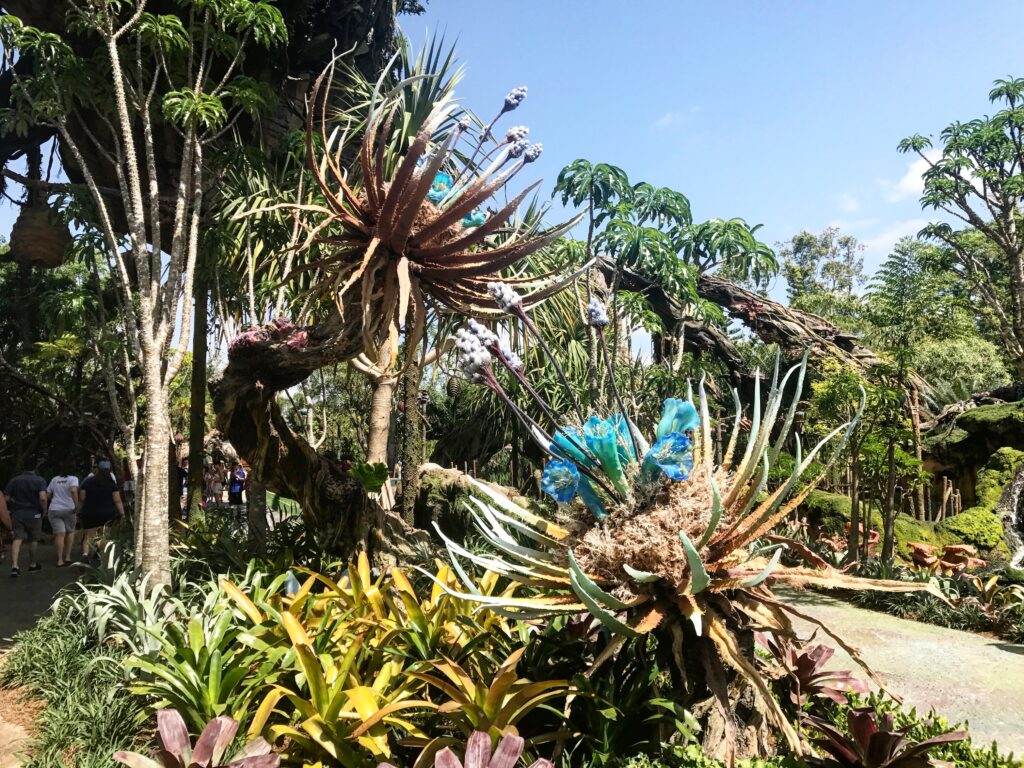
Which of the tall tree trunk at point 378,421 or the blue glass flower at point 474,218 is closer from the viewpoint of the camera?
the blue glass flower at point 474,218

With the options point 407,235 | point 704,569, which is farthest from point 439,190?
point 704,569

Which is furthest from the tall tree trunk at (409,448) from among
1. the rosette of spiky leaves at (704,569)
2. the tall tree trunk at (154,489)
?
the rosette of spiky leaves at (704,569)

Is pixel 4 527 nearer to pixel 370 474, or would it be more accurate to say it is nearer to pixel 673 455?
pixel 370 474

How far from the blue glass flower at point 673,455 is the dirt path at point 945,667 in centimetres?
223

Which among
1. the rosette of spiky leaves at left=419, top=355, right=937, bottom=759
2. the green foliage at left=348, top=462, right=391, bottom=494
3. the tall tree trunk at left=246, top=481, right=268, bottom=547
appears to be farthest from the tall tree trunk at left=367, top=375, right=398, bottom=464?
the rosette of spiky leaves at left=419, top=355, right=937, bottom=759

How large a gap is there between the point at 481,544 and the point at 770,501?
494 centimetres

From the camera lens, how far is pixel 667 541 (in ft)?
7.61

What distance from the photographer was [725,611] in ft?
7.91

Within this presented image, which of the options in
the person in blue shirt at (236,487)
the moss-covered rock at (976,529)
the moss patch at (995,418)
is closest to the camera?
the moss-covered rock at (976,529)

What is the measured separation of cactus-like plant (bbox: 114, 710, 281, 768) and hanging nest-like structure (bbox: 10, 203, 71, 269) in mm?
8044

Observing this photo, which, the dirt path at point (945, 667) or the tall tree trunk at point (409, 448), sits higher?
the tall tree trunk at point (409, 448)

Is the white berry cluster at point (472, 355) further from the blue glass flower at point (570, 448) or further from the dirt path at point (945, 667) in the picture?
the dirt path at point (945, 667)

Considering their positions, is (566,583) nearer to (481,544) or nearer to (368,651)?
(368,651)

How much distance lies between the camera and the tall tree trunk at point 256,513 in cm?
638
